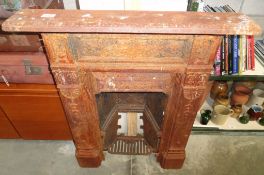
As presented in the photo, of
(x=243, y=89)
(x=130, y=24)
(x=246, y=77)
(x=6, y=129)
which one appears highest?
(x=130, y=24)

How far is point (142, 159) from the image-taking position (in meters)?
1.59

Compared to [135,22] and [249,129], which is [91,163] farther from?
[249,129]

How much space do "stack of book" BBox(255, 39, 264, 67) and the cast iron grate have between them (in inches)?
37.5

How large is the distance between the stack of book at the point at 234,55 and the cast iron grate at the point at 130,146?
684 mm

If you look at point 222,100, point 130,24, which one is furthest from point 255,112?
point 130,24

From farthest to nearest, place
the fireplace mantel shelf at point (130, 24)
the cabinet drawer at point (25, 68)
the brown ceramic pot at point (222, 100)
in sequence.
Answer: the brown ceramic pot at point (222, 100), the cabinet drawer at point (25, 68), the fireplace mantel shelf at point (130, 24)

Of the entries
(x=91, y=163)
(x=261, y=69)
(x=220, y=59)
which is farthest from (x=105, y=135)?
(x=261, y=69)

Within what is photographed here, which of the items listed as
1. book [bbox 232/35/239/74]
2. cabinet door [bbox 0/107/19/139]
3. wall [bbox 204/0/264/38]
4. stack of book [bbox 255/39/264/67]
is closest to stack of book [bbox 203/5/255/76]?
book [bbox 232/35/239/74]

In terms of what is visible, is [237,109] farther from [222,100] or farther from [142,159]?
[142,159]

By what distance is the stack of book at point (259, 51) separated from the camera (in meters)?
1.48

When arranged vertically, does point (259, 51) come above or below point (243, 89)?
above

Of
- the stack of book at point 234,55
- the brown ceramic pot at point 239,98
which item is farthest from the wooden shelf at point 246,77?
the brown ceramic pot at point 239,98

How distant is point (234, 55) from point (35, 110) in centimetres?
126

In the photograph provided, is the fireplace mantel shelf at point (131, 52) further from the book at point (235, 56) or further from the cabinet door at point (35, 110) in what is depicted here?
the book at point (235, 56)
